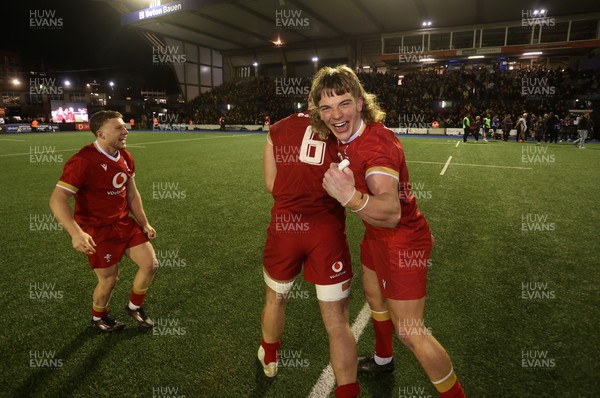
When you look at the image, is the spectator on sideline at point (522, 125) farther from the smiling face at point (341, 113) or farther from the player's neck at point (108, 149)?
the player's neck at point (108, 149)

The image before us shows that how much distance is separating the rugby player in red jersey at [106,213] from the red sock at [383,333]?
216 cm

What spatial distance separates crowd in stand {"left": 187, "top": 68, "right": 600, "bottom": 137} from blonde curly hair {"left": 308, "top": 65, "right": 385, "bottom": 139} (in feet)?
77.7

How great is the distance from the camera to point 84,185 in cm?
319

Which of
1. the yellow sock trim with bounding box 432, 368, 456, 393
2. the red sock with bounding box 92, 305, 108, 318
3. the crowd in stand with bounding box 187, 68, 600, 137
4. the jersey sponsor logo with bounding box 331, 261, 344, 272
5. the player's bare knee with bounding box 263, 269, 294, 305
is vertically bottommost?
the red sock with bounding box 92, 305, 108, 318

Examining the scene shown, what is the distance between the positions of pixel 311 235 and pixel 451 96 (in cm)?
3569

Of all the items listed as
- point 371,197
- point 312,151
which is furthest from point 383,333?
point 312,151

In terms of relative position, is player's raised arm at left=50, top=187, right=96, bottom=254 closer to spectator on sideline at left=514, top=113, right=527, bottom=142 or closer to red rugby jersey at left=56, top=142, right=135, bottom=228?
red rugby jersey at left=56, top=142, right=135, bottom=228

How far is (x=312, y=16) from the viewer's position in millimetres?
31672

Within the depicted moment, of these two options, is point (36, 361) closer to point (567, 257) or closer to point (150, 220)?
point (150, 220)

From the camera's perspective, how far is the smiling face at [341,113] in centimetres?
216

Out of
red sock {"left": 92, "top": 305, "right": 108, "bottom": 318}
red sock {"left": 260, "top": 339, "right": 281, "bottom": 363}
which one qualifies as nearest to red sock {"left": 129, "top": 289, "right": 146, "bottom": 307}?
red sock {"left": 92, "top": 305, "right": 108, "bottom": 318}

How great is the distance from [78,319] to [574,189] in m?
11.1

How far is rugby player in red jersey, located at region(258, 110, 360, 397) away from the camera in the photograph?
2.29m

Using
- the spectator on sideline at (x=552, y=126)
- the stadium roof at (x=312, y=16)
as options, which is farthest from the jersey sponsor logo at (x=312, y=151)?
the stadium roof at (x=312, y=16)
